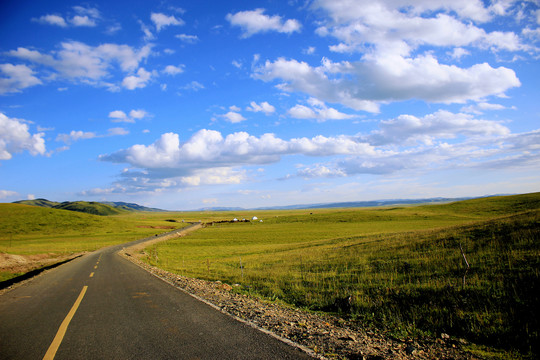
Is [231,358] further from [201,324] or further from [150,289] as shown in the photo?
[150,289]

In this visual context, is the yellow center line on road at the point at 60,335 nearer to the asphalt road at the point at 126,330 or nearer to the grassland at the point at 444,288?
the asphalt road at the point at 126,330

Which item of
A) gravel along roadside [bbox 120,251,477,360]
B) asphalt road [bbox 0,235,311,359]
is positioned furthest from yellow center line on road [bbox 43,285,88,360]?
gravel along roadside [bbox 120,251,477,360]

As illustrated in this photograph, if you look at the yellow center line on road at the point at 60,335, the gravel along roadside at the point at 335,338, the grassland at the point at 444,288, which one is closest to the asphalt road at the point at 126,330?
the yellow center line on road at the point at 60,335

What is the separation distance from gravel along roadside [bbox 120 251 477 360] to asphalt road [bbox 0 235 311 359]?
515 millimetres

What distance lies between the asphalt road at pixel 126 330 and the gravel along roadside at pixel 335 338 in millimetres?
515

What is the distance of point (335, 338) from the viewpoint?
6066 mm

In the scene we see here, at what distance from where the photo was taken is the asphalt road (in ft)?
18.0

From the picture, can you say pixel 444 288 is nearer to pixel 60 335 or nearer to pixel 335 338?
pixel 335 338

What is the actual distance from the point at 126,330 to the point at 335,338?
5.23 meters

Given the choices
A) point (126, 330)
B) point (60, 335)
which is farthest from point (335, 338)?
point (60, 335)

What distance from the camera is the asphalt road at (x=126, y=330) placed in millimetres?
5488

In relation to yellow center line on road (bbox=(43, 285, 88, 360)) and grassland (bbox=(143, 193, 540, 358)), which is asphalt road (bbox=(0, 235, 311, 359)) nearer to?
yellow center line on road (bbox=(43, 285, 88, 360))

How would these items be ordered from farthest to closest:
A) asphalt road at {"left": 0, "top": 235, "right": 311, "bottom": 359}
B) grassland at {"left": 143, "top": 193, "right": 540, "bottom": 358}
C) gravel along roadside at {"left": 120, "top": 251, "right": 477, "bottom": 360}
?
grassland at {"left": 143, "top": 193, "right": 540, "bottom": 358} < asphalt road at {"left": 0, "top": 235, "right": 311, "bottom": 359} < gravel along roadside at {"left": 120, "top": 251, "right": 477, "bottom": 360}

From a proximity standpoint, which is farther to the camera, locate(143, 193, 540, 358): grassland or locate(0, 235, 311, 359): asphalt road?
locate(143, 193, 540, 358): grassland
